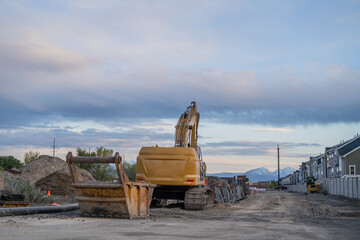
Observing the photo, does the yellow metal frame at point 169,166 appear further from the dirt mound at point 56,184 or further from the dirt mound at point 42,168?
the dirt mound at point 42,168

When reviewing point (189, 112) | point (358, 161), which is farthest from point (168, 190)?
point (358, 161)

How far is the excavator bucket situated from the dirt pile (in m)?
16.4

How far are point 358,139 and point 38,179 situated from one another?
52.9m

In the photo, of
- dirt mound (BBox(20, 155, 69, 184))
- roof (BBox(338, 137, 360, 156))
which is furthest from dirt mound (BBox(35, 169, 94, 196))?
roof (BBox(338, 137, 360, 156))

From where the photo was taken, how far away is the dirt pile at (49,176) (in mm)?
31047

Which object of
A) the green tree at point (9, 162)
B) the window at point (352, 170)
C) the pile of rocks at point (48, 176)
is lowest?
the pile of rocks at point (48, 176)

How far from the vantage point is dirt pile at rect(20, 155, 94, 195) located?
102 feet

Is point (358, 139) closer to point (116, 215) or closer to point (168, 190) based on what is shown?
point (168, 190)

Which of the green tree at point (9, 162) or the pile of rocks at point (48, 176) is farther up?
the green tree at point (9, 162)

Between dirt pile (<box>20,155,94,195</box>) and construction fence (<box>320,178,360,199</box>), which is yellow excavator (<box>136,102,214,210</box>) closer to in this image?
dirt pile (<box>20,155,94,195</box>)

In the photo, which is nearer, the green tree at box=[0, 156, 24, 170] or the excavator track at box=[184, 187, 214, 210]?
the excavator track at box=[184, 187, 214, 210]

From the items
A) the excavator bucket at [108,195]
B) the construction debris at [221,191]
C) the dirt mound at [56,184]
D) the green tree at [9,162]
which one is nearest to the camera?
the excavator bucket at [108,195]

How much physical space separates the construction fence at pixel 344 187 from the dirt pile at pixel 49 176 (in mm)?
21008

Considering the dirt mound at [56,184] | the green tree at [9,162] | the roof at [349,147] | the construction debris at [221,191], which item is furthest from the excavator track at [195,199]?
the green tree at [9,162]
